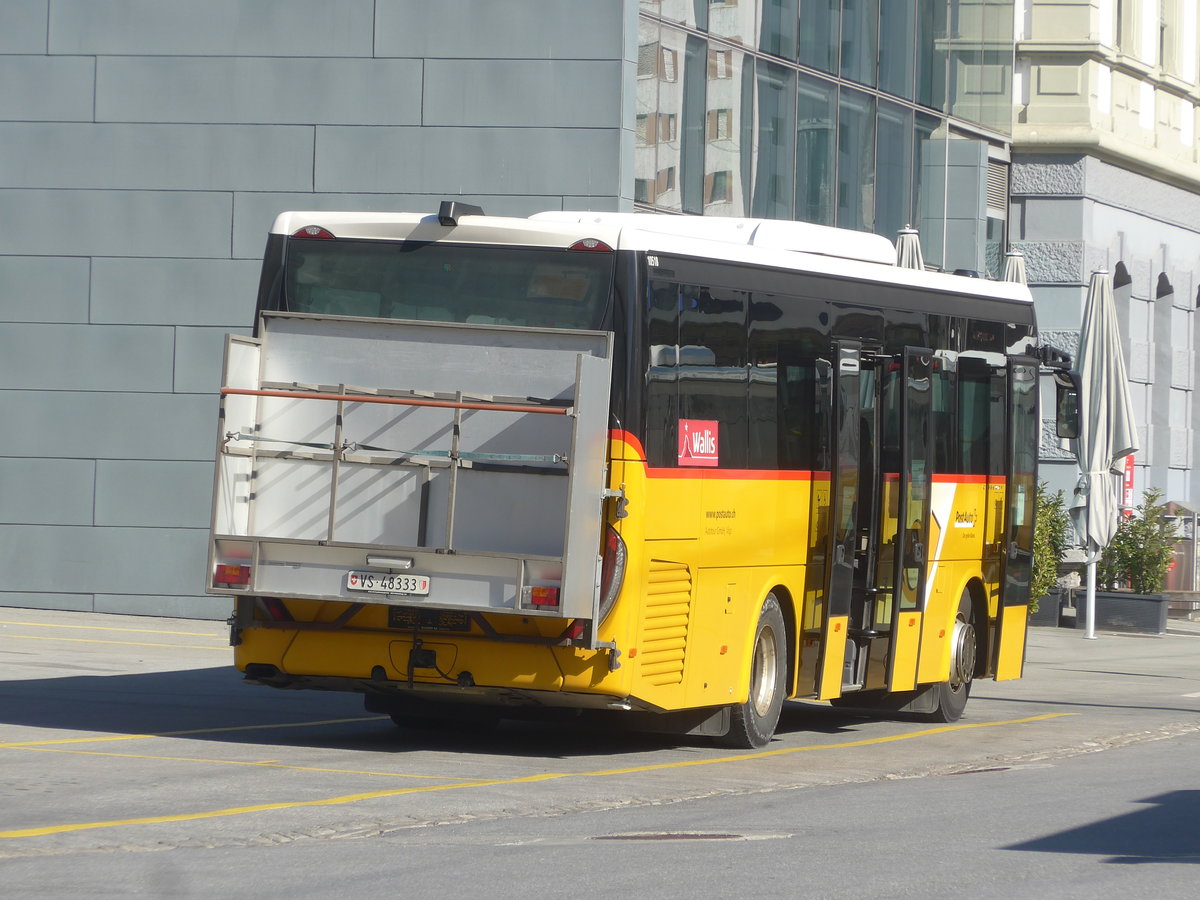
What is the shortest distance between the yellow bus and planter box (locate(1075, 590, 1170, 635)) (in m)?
16.0

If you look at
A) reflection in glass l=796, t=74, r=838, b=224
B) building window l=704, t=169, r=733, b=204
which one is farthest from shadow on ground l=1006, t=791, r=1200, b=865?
reflection in glass l=796, t=74, r=838, b=224

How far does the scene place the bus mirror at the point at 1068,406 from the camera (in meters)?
18.1

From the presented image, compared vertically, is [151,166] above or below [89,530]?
above

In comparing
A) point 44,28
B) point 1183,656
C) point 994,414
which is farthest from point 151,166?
point 1183,656

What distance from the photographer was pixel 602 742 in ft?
47.1

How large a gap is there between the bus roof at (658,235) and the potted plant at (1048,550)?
43.0 ft

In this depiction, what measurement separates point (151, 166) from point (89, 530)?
429 cm

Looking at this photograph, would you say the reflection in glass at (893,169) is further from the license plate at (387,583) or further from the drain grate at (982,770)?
the license plate at (387,583)

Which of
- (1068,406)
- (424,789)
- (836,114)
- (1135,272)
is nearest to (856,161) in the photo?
(836,114)

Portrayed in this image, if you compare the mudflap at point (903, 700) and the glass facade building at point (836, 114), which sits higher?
the glass facade building at point (836, 114)

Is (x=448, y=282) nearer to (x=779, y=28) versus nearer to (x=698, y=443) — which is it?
(x=698, y=443)

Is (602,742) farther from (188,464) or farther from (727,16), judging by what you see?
(727,16)

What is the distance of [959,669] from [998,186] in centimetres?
1828

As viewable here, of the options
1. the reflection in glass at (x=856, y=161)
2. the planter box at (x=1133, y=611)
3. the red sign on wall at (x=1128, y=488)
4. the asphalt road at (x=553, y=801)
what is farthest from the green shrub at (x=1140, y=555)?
the asphalt road at (x=553, y=801)
